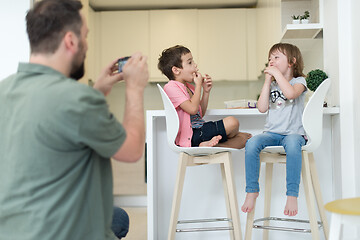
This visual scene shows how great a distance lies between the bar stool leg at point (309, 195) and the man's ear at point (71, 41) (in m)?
1.54

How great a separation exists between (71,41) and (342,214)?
0.89 meters

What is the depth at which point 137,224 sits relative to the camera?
371 cm

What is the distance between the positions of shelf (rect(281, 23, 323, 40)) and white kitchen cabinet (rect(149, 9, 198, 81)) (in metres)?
2.28

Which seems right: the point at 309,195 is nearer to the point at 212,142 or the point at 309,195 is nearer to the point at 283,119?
the point at 283,119

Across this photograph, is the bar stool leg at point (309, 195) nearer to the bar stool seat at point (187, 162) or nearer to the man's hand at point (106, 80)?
the bar stool seat at point (187, 162)

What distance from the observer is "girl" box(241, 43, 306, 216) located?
90.9 inches

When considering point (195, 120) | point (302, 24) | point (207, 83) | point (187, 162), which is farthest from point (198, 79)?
point (302, 24)

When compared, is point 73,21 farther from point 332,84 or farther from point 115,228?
point 332,84

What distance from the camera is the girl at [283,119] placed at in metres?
2.31

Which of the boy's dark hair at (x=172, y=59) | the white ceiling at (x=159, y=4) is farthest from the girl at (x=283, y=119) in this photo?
the white ceiling at (x=159, y=4)

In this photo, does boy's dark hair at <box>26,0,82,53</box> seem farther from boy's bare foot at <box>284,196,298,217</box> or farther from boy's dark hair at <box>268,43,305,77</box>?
boy's dark hair at <box>268,43,305,77</box>

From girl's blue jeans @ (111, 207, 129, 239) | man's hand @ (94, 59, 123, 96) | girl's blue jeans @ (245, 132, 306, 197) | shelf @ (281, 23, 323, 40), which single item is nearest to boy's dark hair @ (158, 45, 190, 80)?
girl's blue jeans @ (245, 132, 306, 197)

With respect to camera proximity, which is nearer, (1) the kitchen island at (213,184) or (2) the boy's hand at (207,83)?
(2) the boy's hand at (207,83)

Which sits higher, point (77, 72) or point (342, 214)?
point (77, 72)
